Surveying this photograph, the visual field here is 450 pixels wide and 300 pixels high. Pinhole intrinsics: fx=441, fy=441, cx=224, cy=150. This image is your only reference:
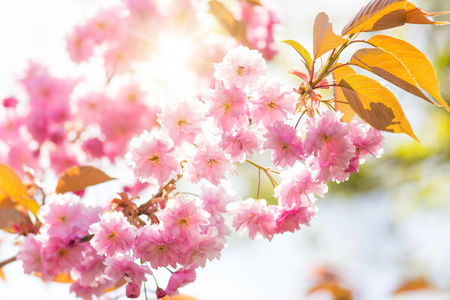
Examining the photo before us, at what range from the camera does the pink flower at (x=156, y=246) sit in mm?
701

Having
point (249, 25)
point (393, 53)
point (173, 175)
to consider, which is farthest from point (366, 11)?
point (249, 25)

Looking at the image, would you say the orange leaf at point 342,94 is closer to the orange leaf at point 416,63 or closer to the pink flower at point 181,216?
the orange leaf at point 416,63

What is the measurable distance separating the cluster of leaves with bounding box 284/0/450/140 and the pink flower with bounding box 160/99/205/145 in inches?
7.5

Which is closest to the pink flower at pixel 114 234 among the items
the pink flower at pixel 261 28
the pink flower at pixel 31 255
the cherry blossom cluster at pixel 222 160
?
the cherry blossom cluster at pixel 222 160

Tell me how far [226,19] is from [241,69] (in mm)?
1066

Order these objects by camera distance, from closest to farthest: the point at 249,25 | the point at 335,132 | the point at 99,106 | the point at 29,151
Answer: the point at 335,132
the point at 99,106
the point at 29,151
the point at 249,25

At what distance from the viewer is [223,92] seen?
0.67m

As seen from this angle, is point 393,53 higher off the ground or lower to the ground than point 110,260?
higher

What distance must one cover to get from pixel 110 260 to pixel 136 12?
1.33m

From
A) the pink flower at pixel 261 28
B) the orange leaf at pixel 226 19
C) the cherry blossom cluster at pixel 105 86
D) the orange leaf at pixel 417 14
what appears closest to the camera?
the orange leaf at pixel 417 14

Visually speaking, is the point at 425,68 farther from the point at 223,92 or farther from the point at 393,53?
the point at 223,92

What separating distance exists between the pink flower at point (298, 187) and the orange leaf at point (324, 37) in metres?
0.19

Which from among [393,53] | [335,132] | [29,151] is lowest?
[29,151]

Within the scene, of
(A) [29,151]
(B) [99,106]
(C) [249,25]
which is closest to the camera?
(B) [99,106]
